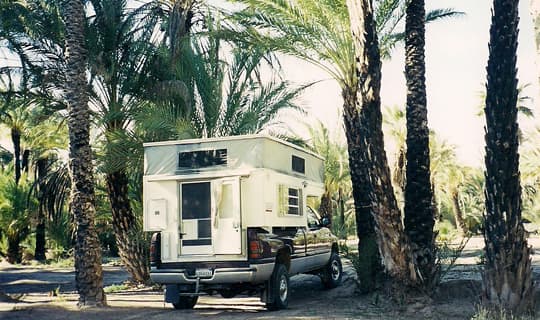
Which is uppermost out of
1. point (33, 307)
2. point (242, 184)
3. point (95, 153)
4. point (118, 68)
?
point (118, 68)

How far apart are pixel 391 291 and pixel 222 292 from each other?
3095 millimetres

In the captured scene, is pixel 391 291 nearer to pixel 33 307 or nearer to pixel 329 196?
pixel 33 307

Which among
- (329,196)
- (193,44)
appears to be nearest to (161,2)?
(193,44)

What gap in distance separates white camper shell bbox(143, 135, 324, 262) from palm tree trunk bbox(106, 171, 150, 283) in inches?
218

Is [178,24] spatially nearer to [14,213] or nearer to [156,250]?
[156,250]

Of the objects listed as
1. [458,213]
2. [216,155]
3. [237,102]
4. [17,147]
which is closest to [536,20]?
[216,155]

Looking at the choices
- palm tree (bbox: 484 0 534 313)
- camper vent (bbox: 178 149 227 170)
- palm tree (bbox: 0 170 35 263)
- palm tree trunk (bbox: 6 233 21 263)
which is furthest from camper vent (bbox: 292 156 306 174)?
palm tree trunk (bbox: 6 233 21 263)

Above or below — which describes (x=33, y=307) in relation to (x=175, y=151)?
below

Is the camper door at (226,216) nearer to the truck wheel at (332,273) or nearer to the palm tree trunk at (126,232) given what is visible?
the truck wheel at (332,273)

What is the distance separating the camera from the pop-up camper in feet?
36.7

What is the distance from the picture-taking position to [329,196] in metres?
33.5

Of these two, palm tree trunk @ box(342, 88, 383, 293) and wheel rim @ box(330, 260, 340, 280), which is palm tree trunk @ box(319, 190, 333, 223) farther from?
palm tree trunk @ box(342, 88, 383, 293)

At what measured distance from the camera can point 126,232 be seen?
17.4m

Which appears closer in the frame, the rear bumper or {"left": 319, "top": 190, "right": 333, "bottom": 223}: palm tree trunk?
the rear bumper
